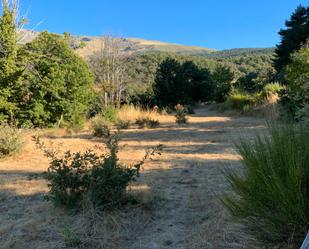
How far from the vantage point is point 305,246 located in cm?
160

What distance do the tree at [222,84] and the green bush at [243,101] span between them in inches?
309

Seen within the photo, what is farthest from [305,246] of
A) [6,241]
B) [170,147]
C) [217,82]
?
[217,82]

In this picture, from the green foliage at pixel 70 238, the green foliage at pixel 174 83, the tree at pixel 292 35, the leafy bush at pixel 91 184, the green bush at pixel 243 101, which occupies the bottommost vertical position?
the green foliage at pixel 70 238

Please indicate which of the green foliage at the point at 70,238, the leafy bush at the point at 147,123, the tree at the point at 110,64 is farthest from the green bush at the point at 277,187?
the tree at the point at 110,64

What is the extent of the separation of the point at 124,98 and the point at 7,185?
18716 mm

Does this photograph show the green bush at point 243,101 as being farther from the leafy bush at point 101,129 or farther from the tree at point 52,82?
the leafy bush at point 101,129

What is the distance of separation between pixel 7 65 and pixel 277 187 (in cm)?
936

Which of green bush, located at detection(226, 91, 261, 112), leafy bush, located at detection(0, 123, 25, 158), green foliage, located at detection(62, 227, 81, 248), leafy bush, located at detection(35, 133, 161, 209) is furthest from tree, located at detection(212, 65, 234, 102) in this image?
green foliage, located at detection(62, 227, 81, 248)

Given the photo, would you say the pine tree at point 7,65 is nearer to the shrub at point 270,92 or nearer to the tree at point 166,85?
the shrub at point 270,92

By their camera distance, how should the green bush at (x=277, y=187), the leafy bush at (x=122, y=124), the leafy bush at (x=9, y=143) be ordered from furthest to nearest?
the leafy bush at (x=122, y=124)
the leafy bush at (x=9, y=143)
the green bush at (x=277, y=187)

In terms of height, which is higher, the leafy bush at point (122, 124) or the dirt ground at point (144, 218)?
the leafy bush at point (122, 124)

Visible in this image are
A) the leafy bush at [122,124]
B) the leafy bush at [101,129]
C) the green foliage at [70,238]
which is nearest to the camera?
the green foliage at [70,238]

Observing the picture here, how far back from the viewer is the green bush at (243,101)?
14.5 m

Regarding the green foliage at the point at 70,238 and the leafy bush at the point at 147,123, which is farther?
the leafy bush at the point at 147,123
